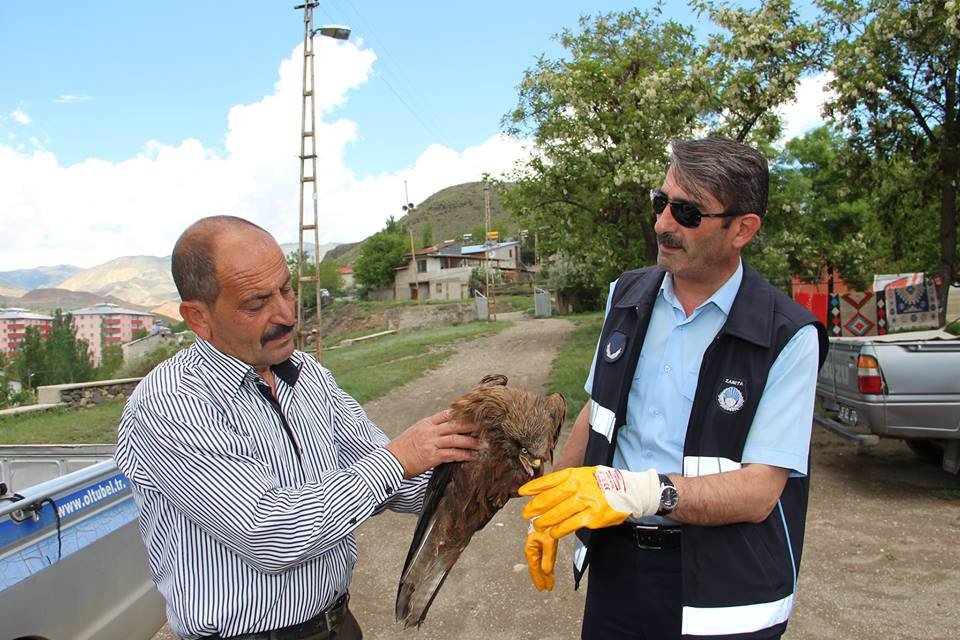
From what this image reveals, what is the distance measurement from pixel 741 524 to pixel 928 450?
6801 mm

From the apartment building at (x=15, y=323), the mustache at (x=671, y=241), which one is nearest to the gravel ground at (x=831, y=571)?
the mustache at (x=671, y=241)

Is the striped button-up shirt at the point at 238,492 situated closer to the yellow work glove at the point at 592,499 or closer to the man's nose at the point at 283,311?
the man's nose at the point at 283,311

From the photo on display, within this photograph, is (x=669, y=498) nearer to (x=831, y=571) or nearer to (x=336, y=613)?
(x=336, y=613)

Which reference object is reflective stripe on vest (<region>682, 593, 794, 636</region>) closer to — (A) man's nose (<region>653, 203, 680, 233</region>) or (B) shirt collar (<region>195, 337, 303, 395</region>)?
(A) man's nose (<region>653, 203, 680, 233</region>)

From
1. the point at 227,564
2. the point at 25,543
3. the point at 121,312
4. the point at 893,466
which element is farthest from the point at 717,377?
the point at 121,312

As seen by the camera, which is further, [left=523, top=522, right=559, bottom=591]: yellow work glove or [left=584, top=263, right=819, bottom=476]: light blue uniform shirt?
[left=523, top=522, right=559, bottom=591]: yellow work glove

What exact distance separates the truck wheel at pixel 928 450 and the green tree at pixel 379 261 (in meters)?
66.9

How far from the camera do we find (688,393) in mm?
2102

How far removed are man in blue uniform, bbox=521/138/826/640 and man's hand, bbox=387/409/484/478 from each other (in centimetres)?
24

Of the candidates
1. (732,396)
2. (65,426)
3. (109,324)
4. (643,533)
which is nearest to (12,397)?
(65,426)

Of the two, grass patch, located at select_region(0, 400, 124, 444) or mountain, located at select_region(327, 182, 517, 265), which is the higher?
mountain, located at select_region(327, 182, 517, 265)

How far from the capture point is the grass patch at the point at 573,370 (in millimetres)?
10102

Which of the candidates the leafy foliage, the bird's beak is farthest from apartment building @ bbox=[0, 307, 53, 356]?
the bird's beak

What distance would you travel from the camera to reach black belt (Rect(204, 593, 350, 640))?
190 centimetres
